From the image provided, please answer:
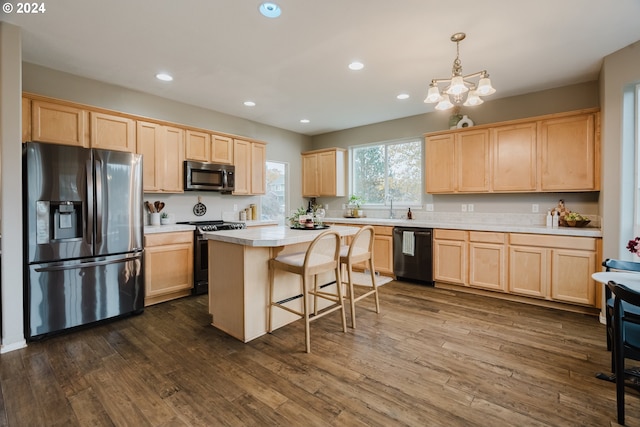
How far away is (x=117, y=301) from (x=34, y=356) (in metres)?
0.77

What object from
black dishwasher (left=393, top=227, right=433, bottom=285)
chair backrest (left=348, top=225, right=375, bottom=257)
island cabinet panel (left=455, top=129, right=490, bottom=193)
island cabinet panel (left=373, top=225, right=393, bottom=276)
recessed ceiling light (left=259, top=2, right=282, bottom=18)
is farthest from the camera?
island cabinet panel (left=373, top=225, right=393, bottom=276)

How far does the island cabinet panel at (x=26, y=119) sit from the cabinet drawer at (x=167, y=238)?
4.68ft

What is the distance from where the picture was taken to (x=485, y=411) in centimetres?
179

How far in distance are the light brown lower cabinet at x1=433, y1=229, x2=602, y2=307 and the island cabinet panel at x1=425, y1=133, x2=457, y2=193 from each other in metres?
0.77

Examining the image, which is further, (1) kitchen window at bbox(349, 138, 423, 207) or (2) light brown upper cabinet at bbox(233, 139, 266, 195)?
(1) kitchen window at bbox(349, 138, 423, 207)

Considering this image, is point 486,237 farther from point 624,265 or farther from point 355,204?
point 355,204

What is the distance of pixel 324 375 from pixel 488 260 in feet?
9.29

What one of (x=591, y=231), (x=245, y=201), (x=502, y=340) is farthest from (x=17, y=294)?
(x=591, y=231)

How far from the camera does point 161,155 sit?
398cm

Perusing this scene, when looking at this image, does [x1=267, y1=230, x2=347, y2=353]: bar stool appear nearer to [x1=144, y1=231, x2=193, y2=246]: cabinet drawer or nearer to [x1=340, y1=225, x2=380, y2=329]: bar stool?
[x1=340, y1=225, x2=380, y2=329]: bar stool

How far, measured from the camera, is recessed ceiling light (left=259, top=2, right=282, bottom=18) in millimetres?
2254

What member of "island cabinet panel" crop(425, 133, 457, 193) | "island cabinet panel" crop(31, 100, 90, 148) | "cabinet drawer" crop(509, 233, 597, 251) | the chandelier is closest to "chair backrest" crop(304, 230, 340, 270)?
the chandelier

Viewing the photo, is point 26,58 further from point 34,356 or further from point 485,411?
point 485,411

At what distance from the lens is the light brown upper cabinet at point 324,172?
5962 mm
